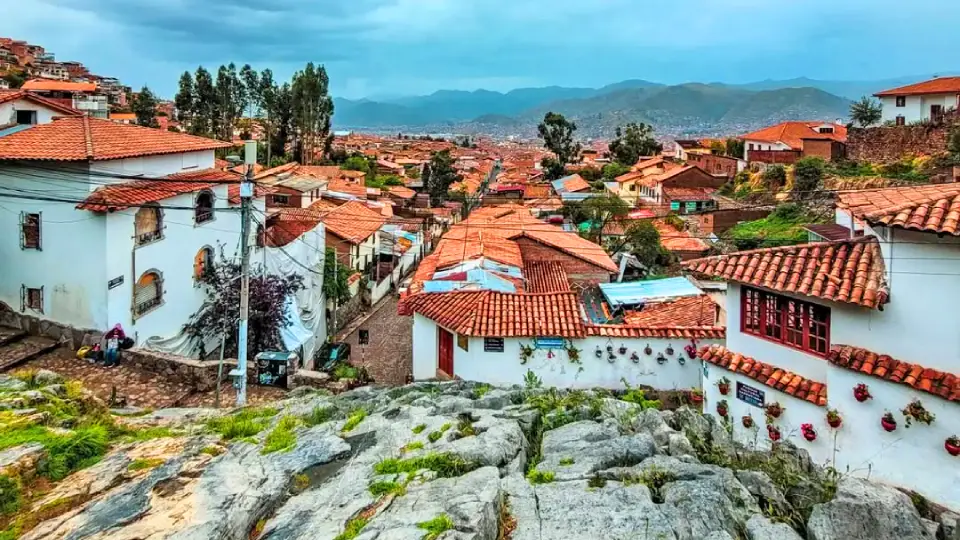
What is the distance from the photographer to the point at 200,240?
66.4ft

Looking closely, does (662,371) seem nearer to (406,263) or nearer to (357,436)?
(357,436)

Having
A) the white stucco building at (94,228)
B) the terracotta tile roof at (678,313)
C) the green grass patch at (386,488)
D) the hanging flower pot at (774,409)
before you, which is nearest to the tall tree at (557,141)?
the terracotta tile roof at (678,313)

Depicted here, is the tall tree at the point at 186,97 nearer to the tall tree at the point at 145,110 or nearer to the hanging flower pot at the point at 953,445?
the tall tree at the point at 145,110

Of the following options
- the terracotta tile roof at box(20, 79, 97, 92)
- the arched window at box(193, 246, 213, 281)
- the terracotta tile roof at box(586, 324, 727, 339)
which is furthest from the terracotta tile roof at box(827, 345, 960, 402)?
the terracotta tile roof at box(20, 79, 97, 92)

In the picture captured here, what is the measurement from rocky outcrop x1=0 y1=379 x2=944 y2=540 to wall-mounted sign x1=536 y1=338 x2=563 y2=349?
529 centimetres

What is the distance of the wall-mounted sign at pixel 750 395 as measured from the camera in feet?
35.9

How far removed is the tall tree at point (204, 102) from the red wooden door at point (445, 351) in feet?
182

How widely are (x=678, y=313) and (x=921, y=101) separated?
49312 millimetres

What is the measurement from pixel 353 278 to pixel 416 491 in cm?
2516

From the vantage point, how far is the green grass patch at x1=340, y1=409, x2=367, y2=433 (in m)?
8.55

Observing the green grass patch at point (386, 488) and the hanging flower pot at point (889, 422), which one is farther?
the hanging flower pot at point (889, 422)

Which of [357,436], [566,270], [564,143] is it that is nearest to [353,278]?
[566,270]

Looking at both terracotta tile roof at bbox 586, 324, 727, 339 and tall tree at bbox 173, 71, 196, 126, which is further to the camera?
tall tree at bbox 173, 71, 196, 126

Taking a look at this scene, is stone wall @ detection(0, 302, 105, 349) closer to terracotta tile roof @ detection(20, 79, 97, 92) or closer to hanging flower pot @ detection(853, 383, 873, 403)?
hanging flower pot @ detection(853, 383, 873, 403)
